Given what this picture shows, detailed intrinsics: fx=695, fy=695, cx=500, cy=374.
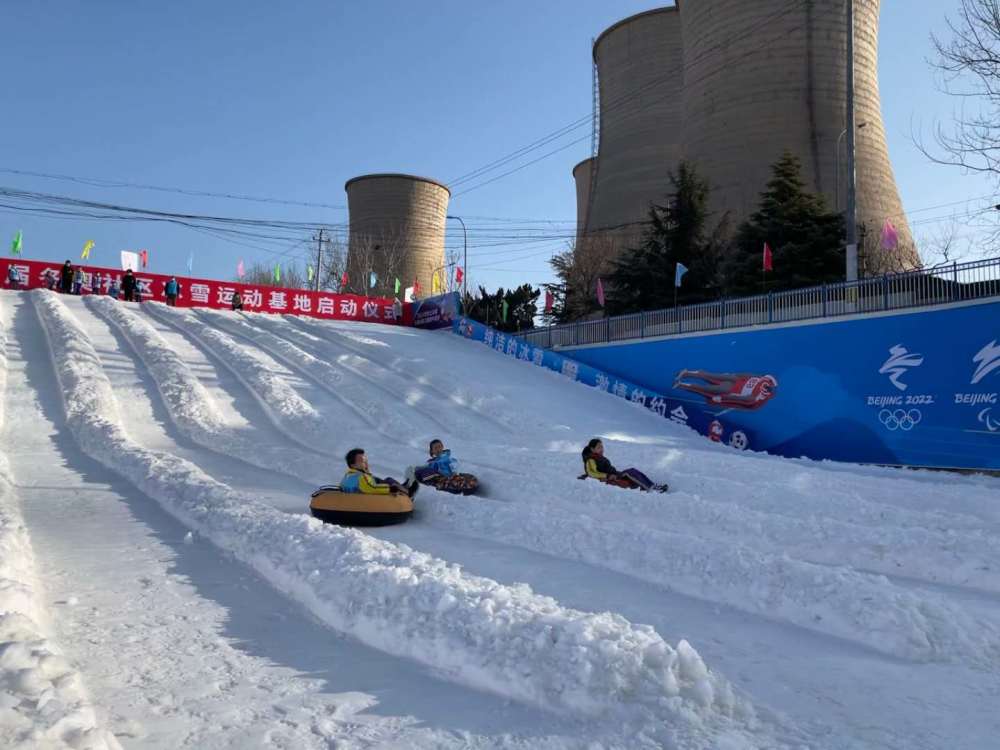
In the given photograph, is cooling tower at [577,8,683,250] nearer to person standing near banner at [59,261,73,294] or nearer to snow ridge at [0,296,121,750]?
person standing near banner at [59,261,73,294]

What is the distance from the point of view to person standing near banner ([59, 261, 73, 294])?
2700 centimetres

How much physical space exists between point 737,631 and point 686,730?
156 centimetres

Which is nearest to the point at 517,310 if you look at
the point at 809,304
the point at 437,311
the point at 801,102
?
the point at 437,311

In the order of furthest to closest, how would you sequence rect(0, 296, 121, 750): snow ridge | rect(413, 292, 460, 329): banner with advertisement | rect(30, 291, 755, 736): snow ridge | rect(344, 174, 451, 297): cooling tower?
1. rect(344, 174, 451, 297): cooling tower
2. rect(413, 292, 460, 329): banner with advertisement
3. rect(30, 291, 755, 736): snow ridge
4. rect(0, 296, 121, 750): snow ridge

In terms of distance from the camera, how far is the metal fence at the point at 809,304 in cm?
1425

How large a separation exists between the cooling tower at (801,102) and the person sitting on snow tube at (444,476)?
2526 cm

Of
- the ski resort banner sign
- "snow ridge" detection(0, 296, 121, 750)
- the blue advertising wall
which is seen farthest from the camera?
the ski resort banner sign

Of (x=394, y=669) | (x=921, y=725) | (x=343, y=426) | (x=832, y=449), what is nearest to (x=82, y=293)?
(x=343, y=426)

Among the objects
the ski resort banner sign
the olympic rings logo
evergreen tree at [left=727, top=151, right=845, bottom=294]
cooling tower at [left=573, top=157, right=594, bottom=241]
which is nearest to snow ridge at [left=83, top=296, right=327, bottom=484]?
the ski resort banner sign

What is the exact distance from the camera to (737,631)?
4.45 meters

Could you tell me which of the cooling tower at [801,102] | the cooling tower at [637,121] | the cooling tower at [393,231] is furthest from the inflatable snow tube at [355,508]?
the cooling tower at [393,231]

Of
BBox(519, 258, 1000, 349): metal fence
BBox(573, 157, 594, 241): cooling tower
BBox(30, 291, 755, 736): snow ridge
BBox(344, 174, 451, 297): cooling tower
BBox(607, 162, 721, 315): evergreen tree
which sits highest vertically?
BBox(573, 157, 594, 241): cooling tower

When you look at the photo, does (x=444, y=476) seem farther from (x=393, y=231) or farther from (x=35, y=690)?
(x=393, y=231)

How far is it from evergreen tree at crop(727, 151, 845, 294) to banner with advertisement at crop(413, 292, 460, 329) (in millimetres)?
11756
